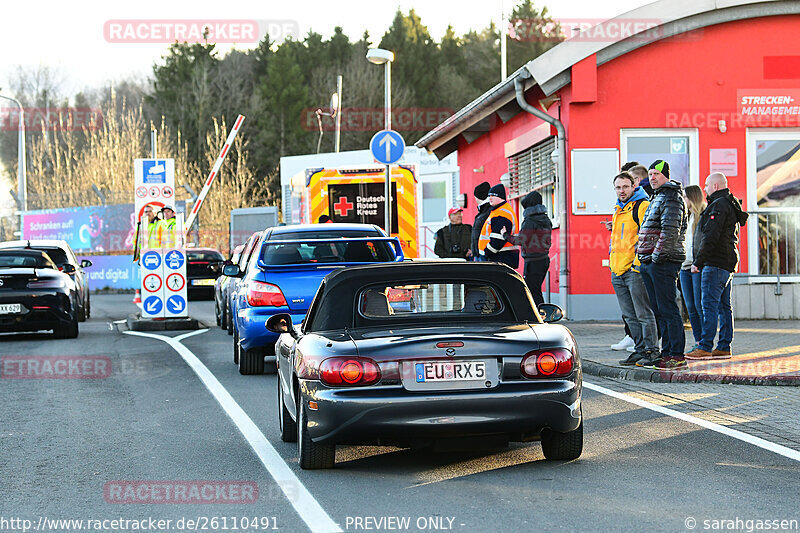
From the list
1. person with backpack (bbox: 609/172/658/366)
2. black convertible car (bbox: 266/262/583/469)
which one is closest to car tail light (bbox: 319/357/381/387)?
black convertible car (bbox: 266/262/583/469)

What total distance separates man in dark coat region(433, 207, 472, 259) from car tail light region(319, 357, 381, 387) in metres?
11.6

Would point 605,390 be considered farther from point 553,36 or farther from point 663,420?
point 553,36

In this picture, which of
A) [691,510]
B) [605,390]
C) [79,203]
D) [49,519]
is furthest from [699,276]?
[79,203]

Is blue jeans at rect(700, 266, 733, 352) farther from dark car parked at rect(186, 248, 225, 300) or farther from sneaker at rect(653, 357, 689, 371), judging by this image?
dark car parked at rect(186, 248, 225, 300)

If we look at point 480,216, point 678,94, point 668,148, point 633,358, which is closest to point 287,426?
point 633,358

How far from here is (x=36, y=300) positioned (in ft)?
53.4

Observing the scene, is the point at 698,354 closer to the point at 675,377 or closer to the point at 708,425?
the point at 675,377

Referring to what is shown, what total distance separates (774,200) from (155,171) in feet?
33.6

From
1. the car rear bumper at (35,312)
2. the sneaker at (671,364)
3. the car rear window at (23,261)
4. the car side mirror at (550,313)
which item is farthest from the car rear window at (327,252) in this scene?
the car rear window at (23,261)

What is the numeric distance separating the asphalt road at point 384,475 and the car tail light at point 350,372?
22.0 inches

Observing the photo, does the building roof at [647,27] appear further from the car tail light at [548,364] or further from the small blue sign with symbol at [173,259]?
the car tail light at [548,364]

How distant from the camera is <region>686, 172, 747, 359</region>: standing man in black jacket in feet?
38.2

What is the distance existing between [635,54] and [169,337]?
8605mm

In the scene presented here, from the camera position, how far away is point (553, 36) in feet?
253
